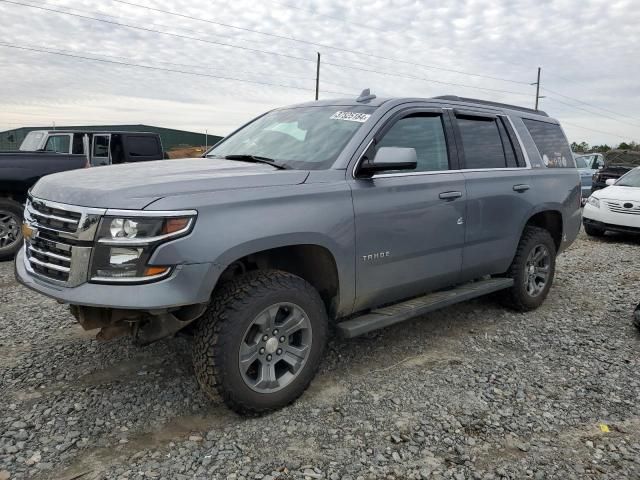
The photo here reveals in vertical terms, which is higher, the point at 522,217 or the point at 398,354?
the point at 522,217

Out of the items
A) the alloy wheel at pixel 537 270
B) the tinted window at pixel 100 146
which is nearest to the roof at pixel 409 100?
the alloy wheel at pixel 537 270

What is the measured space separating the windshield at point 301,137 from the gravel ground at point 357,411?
156 cm

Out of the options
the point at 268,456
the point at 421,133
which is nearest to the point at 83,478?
the point at 268,456

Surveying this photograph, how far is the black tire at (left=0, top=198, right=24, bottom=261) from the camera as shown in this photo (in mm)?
6984

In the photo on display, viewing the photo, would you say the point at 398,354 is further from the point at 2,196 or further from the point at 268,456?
the point at 2,196

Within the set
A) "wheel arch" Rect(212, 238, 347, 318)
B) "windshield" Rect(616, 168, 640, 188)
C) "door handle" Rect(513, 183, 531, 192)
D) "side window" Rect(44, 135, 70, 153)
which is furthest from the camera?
"side window" Rect(44, 135, 70, 153)

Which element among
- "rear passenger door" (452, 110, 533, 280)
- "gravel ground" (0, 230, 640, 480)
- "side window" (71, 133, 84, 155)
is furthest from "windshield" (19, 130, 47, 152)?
"rear passenger door" (452, 110, 533, 280)

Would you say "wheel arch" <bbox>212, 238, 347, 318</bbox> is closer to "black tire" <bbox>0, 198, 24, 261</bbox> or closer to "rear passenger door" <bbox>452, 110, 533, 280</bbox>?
"rear passenger door" <bbox>452, 110, 533, 280</bbox>

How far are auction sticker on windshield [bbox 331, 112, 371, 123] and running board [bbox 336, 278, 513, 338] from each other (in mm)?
1382

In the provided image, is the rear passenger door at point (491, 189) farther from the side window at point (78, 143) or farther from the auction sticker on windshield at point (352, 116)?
the side window at point (78, 143)

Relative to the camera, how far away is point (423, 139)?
401 centimetres

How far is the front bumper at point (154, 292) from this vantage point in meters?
2.57

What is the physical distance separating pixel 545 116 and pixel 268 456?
463 centimetres

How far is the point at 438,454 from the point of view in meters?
2.79
